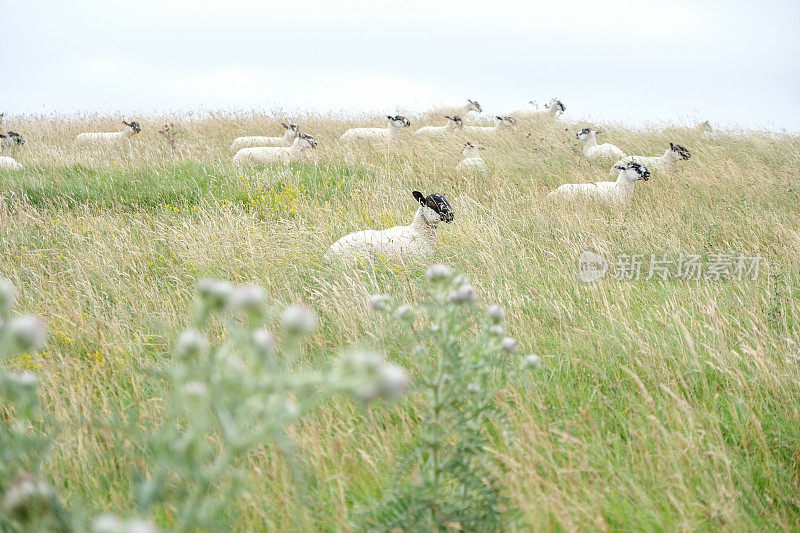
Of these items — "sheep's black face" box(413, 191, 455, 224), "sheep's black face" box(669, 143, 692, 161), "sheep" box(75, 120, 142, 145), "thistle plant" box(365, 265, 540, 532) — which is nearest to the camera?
"thistle plant" box(365, 265, 540, 532)

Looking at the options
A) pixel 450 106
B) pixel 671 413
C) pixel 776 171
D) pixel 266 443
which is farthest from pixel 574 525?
pixel 450 106

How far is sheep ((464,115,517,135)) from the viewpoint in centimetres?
1459

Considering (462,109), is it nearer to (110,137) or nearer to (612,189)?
(110,137)

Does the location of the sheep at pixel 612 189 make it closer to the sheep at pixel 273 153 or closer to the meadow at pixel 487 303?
the meadow at pixel 487 303

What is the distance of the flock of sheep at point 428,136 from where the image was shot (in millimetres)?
5918

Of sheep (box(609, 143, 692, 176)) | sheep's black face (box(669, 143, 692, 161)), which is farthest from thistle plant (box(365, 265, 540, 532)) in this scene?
sheep's black face (box(669, 143, 692, 161))

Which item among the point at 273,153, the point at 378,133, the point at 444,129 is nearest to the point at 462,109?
the point at 444,129

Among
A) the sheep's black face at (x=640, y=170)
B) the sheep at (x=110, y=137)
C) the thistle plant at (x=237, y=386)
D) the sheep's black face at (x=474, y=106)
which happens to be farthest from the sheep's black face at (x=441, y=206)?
the sheep's black face at (x=474, y=106)

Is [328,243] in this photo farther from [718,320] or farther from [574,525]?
[574,525]

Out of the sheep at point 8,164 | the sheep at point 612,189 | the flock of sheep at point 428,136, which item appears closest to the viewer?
the flock of sheep at point 428,136

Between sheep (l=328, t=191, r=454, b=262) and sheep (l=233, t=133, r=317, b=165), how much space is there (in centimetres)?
559

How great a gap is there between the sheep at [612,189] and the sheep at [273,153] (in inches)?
212

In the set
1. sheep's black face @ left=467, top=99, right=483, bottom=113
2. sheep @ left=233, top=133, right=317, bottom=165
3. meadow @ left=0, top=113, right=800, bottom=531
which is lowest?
meadow @ left=0, top=113, right=800, bottom=531

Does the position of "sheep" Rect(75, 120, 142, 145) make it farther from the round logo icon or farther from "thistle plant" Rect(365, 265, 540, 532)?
"thistle plant" Rect(365, 265, 540, 532)
